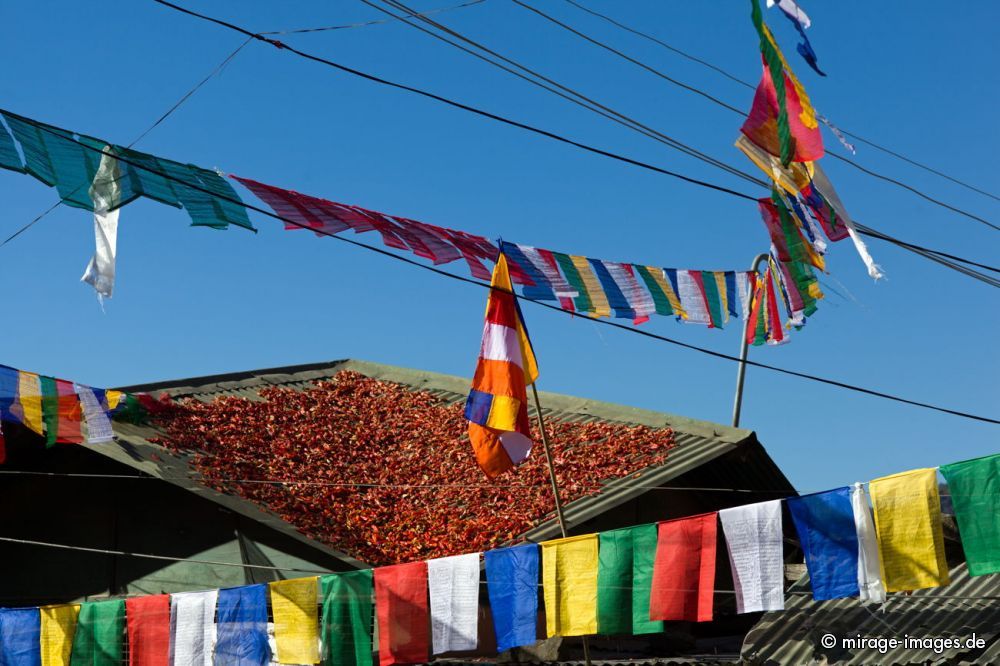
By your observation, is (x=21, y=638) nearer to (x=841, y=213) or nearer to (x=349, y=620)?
(x=349, y=620)

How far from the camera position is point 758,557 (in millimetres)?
10461

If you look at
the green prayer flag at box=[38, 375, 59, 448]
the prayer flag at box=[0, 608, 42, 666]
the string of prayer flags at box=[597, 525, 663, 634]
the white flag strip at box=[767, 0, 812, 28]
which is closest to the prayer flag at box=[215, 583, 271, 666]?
the prayer flag at box=[0, 608, 42, 666]

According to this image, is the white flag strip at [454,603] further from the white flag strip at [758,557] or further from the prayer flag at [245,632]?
the white flag strip at [758,557]

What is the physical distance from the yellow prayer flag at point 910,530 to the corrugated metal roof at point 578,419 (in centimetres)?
412

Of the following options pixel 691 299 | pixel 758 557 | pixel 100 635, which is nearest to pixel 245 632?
pixel 100 635

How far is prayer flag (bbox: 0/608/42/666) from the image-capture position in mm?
12773

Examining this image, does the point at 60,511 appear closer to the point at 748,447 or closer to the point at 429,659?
the point at 429,659

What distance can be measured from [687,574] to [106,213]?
20.5 feet

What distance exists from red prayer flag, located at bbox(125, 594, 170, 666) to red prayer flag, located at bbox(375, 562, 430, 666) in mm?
2496

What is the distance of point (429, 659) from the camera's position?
1168 centimetres

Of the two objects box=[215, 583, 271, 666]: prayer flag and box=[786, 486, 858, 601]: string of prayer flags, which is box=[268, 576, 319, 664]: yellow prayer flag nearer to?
box=[215, 583, 271, 666]: prayer flag

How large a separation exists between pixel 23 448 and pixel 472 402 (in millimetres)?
7824

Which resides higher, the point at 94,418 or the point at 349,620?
the point at 94,418

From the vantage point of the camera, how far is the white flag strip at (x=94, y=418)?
46.9ft
